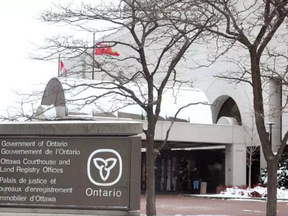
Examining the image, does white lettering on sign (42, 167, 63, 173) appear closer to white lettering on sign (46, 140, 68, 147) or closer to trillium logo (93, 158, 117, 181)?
white lettering on sign (46, 140, 68, 147)

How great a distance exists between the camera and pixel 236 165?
114 feet


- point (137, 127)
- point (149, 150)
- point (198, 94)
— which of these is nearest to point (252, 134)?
point (198, 94)

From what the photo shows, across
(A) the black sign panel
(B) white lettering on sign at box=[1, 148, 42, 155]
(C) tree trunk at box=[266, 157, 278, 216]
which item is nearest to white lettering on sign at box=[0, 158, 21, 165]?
(A) the black sign panel

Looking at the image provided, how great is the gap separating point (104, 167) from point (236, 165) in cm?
2715

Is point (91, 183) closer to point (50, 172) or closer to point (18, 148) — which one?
point (50, 172)

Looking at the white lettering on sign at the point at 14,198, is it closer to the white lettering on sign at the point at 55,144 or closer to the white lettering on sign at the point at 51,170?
the white lettering on sign at the point at 51,170

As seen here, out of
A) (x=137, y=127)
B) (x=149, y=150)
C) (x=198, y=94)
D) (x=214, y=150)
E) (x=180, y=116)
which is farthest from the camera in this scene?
(x=214, y=150)

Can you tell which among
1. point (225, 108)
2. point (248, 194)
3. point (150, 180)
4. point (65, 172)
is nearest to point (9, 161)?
point (65, 172)

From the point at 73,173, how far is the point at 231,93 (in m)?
35.4

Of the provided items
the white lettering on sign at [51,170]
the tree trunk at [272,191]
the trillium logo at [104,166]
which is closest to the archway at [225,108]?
the tree trunk at [272,191]

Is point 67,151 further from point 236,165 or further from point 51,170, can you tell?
point 236,165

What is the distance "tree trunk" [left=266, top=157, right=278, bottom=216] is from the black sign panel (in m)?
6.84

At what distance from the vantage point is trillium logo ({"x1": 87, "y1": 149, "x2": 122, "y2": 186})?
8.52 meters

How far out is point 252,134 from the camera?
121 feet
